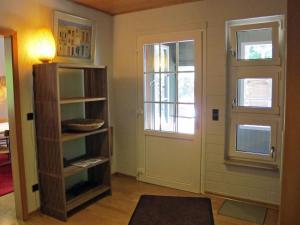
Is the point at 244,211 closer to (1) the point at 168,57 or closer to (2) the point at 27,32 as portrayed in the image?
(1) the point at 168,57

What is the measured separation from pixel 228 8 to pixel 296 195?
2.11 meters

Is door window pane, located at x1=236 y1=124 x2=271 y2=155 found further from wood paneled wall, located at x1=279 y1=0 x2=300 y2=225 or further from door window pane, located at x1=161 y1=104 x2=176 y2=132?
wood paneled wall, located at x1=279 y1=0 x2=300 y2=225

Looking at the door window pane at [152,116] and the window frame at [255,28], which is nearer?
the window frame at [255,28]

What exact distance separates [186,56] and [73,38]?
138 cm

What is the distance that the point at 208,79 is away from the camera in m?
3.12

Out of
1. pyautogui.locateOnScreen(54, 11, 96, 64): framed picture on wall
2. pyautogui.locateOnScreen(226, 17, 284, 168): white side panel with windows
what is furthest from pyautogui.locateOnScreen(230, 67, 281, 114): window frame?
pyautogui.locateOnScreen(54, 11, 96, 64): framed picture on wall

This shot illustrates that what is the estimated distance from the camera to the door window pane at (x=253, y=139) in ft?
9.59

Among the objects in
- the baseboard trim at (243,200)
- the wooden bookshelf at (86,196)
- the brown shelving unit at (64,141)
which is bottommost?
the baseboard trim at (243,200)

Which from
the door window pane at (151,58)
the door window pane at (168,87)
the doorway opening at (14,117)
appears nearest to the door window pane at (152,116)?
the door window pane at (168,87)

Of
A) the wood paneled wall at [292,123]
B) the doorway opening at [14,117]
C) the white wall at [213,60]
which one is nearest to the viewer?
the wood paneled wall at [292,123]

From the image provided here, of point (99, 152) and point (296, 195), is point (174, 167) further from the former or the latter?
point (296, 195)

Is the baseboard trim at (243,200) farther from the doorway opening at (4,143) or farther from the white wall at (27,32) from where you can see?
the doorway opening at (4,143)

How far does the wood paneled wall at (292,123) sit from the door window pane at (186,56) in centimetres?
169

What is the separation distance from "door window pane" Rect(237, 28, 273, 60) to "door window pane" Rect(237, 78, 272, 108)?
255mm
